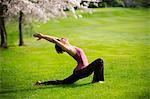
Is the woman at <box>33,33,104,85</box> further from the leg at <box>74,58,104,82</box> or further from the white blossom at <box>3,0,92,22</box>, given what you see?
the white blossom at <box>3,0,92,22</box>

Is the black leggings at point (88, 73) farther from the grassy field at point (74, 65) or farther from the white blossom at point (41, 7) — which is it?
the white blossom at point (41, 7)

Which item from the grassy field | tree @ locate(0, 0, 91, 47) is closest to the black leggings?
the grassy field

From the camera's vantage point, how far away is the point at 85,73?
1175 centimetres

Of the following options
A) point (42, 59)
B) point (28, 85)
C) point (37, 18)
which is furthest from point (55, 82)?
point (37, 18)

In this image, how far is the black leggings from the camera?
11.6 metres

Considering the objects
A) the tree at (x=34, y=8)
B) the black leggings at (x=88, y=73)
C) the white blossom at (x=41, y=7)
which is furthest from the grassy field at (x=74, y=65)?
the white blossom at (x=41, y=7)

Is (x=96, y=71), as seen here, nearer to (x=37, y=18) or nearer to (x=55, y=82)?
(x=55, y=82)

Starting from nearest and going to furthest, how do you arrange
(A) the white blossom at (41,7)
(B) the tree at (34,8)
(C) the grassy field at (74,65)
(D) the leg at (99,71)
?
(C) the grassy field at (74,65) < (D) the leg at (99,71) < (A) the white blossom at (41,7) < (B) the tree at (34,8)

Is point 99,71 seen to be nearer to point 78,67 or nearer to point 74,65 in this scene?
point 78,67

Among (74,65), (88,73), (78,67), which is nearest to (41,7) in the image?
(74,65)

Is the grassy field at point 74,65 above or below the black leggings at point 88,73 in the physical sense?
below

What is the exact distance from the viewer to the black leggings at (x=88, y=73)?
459 inches

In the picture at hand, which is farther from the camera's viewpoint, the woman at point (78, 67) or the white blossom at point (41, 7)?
the white blossom at point (41, 7)

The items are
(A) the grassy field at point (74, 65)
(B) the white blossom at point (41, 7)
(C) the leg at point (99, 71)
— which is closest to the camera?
(A) the grassy field at point (74, 65)
